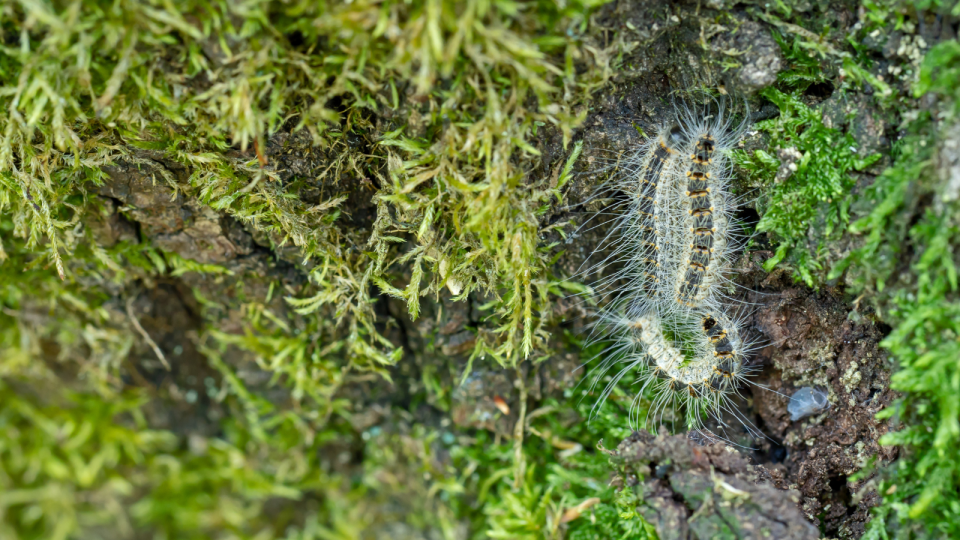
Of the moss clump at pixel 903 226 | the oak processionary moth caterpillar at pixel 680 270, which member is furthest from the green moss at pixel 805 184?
the oak processionary moth caterpillar at pixel 680 270

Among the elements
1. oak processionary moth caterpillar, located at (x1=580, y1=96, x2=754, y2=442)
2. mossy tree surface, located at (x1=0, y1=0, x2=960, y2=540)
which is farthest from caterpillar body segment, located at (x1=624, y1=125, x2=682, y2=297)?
mossy tree surface, located at (x1=0, y1=0, x2=960, y2=540)

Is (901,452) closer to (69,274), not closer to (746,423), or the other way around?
(746,423)

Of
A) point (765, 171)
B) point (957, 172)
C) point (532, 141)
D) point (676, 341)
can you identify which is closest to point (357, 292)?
point (532, 141)

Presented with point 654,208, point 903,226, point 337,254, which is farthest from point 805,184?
point 337,254

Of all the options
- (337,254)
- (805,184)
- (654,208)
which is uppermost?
(805,184)

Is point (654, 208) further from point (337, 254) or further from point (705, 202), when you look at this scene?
point (337, 254)

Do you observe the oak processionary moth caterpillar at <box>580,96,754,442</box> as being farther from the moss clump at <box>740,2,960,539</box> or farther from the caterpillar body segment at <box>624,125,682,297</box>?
the moss clump at <box>740,2,960,539</box>
